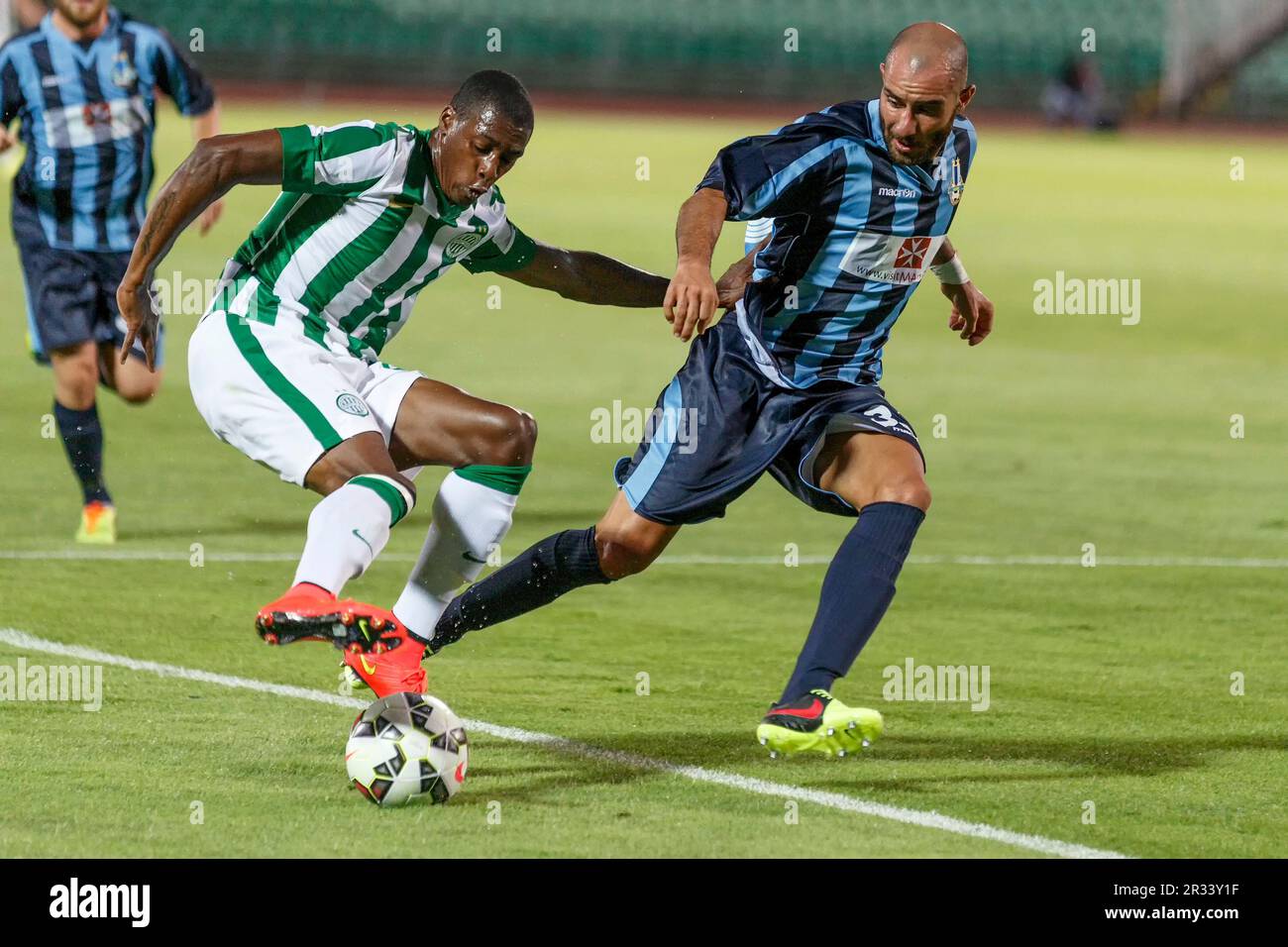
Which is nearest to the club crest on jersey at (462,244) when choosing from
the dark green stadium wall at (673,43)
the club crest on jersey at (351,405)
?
the club crest on jersey at (351,405)

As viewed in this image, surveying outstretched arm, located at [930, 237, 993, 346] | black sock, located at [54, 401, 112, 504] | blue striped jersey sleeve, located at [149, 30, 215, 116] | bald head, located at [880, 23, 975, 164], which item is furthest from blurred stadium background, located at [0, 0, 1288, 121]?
bald head, located at [880, 23, 975, 164]

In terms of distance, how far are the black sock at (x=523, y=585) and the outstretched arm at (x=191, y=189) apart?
1.26 meters

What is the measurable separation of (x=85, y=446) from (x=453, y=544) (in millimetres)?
4091

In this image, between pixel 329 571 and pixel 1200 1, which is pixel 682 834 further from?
pixel 1200 1

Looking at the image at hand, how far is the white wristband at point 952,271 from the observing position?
21.1 feet

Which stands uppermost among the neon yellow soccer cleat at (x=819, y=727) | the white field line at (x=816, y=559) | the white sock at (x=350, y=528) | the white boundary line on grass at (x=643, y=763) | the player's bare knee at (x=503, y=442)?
the player's bare knee at (x=503, y=442)

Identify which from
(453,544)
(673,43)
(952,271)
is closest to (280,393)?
(453,544)

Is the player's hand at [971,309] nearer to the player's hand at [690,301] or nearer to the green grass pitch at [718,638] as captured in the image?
the green grass pitch at [718,638]

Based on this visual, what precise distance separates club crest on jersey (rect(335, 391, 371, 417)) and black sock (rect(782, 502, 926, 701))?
1.34 meters

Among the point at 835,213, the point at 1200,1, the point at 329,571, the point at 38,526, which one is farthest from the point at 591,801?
the point at 1200,1

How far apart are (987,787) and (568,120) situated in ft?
108

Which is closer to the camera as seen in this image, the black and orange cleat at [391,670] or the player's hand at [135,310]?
the player's hand at [135,310]

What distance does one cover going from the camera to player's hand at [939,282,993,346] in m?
6.58

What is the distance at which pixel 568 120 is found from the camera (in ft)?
123
